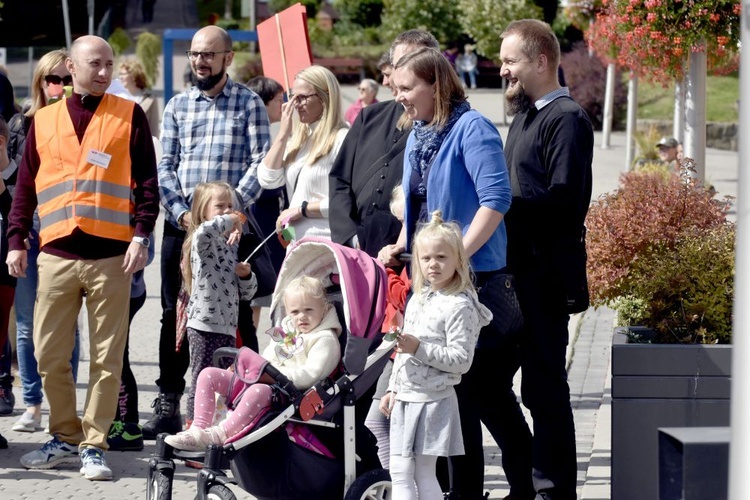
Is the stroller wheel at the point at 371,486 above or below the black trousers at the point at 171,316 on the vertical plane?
below

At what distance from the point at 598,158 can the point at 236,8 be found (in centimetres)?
4672

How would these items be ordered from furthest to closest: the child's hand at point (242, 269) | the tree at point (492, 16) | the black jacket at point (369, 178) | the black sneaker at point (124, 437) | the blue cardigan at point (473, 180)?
the tree at point (492, 16)
the black sneaker at point (124, 437)
the child's hand at point (242, 269)
the black jacket at point (369, 178)
the blue cardigan at point (473, 180)

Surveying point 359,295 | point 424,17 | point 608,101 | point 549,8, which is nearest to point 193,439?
point 359,295

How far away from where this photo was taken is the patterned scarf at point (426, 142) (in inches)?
204

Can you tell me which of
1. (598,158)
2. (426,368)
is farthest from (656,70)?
(598,158)

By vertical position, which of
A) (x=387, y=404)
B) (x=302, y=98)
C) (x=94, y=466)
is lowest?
(x=94, y=466)

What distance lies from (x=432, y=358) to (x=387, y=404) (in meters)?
0.40

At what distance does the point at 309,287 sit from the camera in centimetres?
531

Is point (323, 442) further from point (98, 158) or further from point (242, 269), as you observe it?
point (98, 158)

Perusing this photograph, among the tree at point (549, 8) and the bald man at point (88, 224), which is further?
the tree at point (549, 8)

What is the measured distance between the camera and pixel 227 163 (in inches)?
281

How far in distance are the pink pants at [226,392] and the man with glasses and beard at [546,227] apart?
109 cm

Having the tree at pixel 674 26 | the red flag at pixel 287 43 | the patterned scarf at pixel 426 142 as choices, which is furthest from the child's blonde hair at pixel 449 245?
the tree at pixel 674 26

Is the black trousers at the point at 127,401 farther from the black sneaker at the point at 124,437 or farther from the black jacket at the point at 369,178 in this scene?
the black jacket at the point at 369,178
